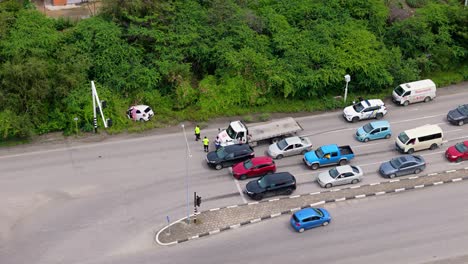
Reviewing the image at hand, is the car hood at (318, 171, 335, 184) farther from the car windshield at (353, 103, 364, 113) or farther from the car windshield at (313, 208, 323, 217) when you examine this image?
the car windshield at (353, 103, 364, 113)

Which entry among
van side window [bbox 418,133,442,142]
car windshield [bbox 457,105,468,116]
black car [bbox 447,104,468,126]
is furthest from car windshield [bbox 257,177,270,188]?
car windshield [bbox 457,105,468,116]

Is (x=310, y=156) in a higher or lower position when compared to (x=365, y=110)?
lower

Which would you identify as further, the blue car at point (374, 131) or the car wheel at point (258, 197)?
the blue car at point (374, 131)

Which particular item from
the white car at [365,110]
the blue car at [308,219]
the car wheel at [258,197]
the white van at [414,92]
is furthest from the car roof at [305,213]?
the white van at [414,92]

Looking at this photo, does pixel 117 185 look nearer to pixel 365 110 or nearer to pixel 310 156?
pixel 310 156

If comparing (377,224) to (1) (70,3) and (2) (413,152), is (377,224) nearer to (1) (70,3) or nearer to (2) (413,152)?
(2) (413,152)

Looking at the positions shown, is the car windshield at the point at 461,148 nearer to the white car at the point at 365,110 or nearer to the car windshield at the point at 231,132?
the white car at the point at 365,110

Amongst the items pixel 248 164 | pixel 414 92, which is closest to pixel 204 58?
pixel 248 164
